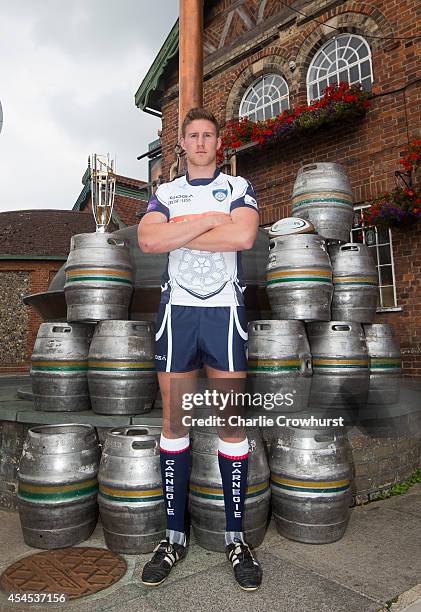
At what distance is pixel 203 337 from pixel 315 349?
1568 mm

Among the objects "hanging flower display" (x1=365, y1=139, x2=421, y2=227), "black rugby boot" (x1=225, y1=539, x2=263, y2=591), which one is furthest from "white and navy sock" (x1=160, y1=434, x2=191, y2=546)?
"hanging flower display" (x1=365, y1=139, x2=421, y2=227)

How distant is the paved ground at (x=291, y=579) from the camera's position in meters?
2.12

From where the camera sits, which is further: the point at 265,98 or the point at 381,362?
the point at 265,98

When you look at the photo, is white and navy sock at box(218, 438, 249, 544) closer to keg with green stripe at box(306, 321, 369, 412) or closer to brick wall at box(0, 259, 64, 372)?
keg with green stripe at box(306, 321, 369, 412)

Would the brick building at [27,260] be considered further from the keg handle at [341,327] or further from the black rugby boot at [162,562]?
the black rugby boot at [162,562]

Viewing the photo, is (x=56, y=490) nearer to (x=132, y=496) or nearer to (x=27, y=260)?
(x=132, y=496)

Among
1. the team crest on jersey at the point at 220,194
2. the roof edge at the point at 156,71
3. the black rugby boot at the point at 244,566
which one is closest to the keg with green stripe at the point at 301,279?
the team crest on jersey at the point at 220,194

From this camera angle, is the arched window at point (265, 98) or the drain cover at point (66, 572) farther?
the arched window at point (265, 98)

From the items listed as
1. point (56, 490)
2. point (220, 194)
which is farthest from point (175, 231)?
point (56, 490)

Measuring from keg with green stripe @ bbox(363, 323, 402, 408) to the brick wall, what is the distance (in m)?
15.3

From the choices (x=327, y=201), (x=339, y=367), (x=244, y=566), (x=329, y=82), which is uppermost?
(x=329, y=82)

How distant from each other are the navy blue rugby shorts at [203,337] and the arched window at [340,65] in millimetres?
7375

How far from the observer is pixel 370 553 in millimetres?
2682

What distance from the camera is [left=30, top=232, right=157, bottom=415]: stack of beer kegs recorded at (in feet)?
11.1
